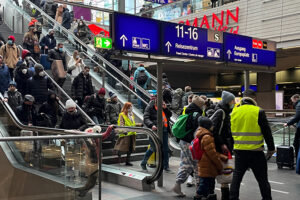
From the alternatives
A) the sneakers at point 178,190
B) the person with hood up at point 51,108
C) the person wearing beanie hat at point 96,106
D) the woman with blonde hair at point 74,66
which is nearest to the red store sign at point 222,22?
the woman with blonde hair at point 74,66

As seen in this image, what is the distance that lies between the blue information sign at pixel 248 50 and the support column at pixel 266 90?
509 inches

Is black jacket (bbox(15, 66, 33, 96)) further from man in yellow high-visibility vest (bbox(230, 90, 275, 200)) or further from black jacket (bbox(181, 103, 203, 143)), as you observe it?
man in yellow high-visibility vest (bbox(230, 90, 275, 200))

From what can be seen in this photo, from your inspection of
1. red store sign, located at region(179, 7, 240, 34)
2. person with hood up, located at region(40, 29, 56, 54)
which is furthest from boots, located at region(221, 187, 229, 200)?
red store sign, located at region(179, 7, 240, 34)

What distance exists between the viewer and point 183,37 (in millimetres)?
6805

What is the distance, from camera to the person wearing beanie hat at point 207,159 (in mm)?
5141

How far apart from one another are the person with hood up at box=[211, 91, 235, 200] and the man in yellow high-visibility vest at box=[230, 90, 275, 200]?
255 millimetres

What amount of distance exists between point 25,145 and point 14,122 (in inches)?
128

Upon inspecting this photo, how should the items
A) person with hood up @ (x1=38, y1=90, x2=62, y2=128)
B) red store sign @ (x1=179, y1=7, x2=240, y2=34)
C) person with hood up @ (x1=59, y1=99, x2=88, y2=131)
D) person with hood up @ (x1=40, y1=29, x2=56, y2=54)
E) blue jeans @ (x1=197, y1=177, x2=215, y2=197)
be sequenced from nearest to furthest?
blue jeans @ (x1=197, y1=177, x2=215, y2=197) < person with hood up @ (x1=59, y1=99, x2=88, y2=131) < person with hood up @ (x1=38, y1=90, x2=62, y2=128) < person with hood up @ (x1=40, y1=29, x2=56, y2=54) < red store sign @ (x1=179, y1=7, x2=240, y2=34)

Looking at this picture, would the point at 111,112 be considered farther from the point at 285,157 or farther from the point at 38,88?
the point at 285,157

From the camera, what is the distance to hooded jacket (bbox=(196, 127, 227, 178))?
16.8 ft

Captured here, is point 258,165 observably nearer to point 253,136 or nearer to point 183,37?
point 253,136

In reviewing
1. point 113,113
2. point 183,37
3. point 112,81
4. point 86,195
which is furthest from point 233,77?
point 86,195

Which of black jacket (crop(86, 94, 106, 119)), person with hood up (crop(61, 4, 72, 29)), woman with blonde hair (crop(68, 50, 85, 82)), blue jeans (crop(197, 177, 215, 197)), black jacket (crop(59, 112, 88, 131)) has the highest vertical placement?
person with hood up (crop(61, 4, 72, 29))

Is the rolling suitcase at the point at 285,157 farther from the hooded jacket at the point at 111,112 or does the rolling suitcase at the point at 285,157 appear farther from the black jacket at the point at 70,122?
the black jacket at the point at 70,122
